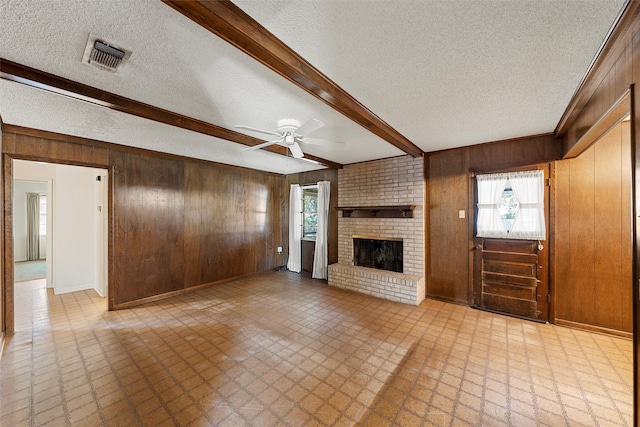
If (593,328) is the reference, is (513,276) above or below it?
above

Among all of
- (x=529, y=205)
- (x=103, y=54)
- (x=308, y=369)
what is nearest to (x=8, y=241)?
(x=103, y=54)

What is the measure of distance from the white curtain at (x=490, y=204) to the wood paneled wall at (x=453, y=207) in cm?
12

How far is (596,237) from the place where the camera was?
3.07 m

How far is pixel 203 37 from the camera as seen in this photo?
155cm

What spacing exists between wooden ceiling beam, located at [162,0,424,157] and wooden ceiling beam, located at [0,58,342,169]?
1556mm

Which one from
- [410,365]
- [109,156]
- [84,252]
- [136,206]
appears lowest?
[410,365]

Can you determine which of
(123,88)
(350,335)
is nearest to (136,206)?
(123,88)

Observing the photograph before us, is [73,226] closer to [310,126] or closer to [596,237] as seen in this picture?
[310,126]

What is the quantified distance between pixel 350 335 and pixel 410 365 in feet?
2.59

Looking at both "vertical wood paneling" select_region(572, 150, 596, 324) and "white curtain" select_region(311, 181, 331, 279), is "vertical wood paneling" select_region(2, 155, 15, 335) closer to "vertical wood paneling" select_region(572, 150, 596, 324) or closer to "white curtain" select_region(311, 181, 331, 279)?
"white curtain" select_region(311, 181, 331, 279)

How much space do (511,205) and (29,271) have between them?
33.8 feet

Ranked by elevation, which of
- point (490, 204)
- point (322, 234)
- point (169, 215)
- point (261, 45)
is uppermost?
point (261, 45)

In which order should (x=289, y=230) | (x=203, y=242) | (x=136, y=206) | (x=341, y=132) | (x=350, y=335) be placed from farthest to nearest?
(x=289, y=230)
(x=203, y=242)
(x=136, y=206)
(x=341, y=132)
(x=350, y=335)

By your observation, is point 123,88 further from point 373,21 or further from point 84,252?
point 84,252
